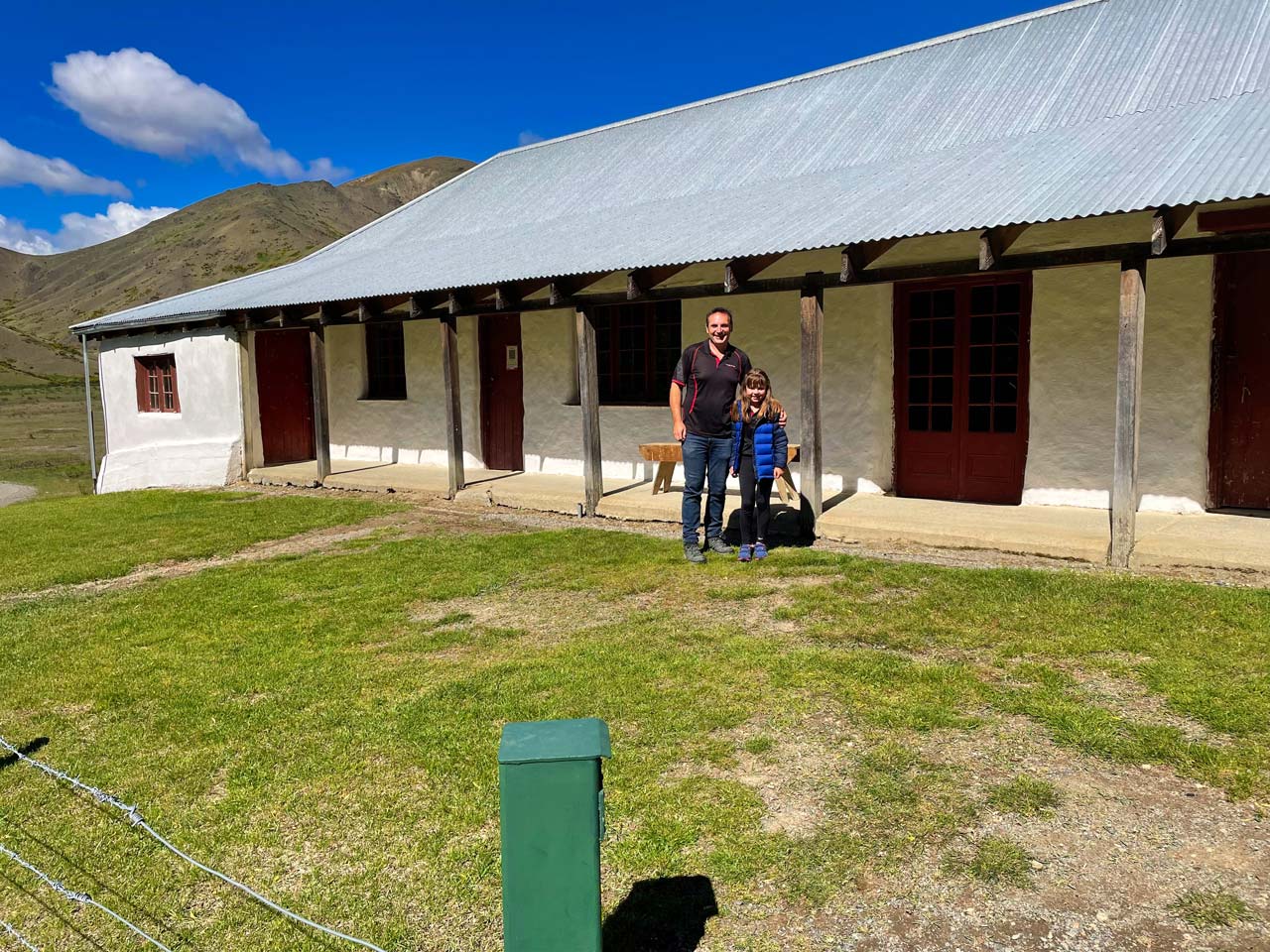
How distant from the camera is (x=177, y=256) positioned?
306 ft

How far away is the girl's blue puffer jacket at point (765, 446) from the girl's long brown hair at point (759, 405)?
0.05 meters

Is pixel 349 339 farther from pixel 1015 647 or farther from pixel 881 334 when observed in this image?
pixel 1015 647

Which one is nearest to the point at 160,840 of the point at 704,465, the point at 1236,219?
the point at 704,465

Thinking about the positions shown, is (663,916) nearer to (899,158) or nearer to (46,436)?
(899,158)

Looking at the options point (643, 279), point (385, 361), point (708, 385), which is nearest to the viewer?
point (708, 385)

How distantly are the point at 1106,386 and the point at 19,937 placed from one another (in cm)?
795

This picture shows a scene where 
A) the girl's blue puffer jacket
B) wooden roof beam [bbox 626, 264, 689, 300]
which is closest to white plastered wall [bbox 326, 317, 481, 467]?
wooden roof beam [bbox 626, 264, 689, 300]

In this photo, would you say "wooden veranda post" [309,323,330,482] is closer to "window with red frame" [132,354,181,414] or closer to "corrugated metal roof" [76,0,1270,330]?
"corrugated metal roof" [76,0,1270,330]

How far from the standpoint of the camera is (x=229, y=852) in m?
2.99

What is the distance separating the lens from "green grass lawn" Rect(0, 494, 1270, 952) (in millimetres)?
2789

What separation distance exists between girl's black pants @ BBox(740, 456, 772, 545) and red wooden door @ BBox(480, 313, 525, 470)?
5514mm

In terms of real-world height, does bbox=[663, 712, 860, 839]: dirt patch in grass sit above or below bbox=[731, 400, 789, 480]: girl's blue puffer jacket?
below

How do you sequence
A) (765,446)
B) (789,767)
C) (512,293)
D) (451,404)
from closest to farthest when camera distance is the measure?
(789,767) → (765,446) → (512,293) → (451,404)

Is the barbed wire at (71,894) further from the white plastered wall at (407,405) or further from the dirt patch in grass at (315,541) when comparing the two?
the white plastered wall at (407,405)
